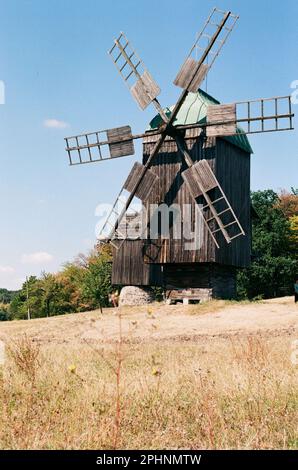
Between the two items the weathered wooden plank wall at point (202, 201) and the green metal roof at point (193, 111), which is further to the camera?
the green metal roof at point (193, 111)

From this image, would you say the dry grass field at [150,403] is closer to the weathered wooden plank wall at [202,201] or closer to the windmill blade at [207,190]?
the windmill blade at [207,190]

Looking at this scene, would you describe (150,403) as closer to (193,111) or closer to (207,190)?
(207,190)

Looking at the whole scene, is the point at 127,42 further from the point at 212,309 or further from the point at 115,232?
the point at 212,309

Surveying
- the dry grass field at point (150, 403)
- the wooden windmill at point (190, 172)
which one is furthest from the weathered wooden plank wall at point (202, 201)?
the dry grass field at point (150, 403)

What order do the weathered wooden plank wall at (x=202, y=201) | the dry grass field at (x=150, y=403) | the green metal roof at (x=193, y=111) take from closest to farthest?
the dry grass field at (x=150, y=403) < the weathered wooden plank wall at (x=202, y=201) < the green metal roof at (x=193, y=111)

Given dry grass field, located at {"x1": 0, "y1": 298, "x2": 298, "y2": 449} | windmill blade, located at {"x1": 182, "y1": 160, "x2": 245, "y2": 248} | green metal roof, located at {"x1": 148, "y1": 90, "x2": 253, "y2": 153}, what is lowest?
dry grass field, located at {"x1": 0, "y1": 298, "x2": 298, "y2": 449}

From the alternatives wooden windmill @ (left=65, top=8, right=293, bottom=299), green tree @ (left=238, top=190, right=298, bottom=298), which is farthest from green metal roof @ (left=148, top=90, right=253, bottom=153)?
green tree @ (left=238, top=190, right=298, bottom=298)

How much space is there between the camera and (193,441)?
4.85 meters

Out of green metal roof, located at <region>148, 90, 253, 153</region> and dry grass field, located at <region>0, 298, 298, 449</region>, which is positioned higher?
green metal roof, located at <region>148, 90, 253, 153</region>

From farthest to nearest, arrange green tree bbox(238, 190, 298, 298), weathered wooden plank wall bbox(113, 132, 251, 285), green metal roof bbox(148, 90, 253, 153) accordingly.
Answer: green tree bbox(238, 190, 298, 298) → green metal roof bbox(148, 90, 253, 153) → weathered wooden plank wall bbox(113, 132, 251, 285)

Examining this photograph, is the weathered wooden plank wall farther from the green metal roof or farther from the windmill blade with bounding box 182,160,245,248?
the green metal roof

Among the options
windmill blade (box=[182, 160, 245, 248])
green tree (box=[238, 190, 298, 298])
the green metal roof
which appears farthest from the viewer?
green tree (box=[238, 190, 298, 298])

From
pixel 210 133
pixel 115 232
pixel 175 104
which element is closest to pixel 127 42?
pixel 175 104

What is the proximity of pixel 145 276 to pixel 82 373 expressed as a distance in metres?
22.8
